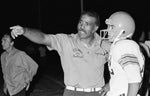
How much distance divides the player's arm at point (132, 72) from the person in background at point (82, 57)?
1227 mm

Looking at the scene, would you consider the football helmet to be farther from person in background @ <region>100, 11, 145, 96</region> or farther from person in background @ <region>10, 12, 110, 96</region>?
person in background @ <region>10, 12, 110, 96</region>

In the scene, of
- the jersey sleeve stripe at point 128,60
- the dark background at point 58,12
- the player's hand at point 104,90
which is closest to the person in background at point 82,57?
the player's hand at point 104,90

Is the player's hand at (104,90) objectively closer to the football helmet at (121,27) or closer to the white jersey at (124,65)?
the white jersey at (124,65)

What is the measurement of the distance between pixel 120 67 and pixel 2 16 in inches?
2001

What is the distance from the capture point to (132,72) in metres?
3.25

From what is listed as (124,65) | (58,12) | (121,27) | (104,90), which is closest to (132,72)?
(124,65)

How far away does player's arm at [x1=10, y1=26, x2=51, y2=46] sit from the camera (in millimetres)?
3947

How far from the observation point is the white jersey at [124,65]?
10.7 feet

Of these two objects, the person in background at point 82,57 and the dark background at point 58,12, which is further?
the dark background at point 58,12

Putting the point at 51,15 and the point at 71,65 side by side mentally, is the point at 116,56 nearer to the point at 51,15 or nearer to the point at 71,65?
the point at 71,65

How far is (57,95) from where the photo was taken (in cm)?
947

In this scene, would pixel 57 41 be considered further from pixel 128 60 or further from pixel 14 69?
pixel 14 69

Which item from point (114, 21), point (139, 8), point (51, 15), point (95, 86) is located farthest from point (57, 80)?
point (51, 15)

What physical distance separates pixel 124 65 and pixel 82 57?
4.12ft
